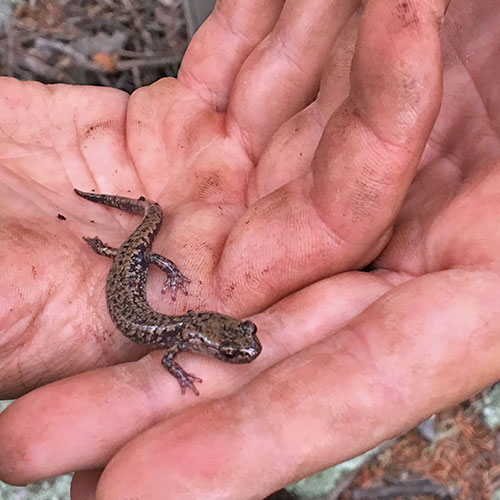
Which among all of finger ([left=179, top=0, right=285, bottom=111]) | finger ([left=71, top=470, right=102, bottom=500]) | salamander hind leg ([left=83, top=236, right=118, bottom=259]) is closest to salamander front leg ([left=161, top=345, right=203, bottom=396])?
finger ([left=71, top=470, right=102, bottom=500])

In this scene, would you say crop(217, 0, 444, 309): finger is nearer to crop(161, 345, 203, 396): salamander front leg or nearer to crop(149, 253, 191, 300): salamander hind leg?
crop(149, 253, 191, 300): salamander hind leg

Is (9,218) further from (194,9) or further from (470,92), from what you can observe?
(194,9)

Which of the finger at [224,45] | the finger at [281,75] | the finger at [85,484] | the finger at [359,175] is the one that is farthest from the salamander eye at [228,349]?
the finger at [224,45]

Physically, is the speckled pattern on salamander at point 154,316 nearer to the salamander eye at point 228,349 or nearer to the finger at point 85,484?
the salamander eye at point 228,349

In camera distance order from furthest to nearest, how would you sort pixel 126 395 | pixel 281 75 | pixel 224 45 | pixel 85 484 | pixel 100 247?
pixel 224 45 → pixel 281 75 → pixel 100 247 → pixel 85 484 → pixel 126 395

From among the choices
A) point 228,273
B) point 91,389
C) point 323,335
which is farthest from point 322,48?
point 91,389

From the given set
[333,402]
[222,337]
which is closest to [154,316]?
[222,337]

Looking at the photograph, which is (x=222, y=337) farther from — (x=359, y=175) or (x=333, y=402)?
(x=359, y=175)
